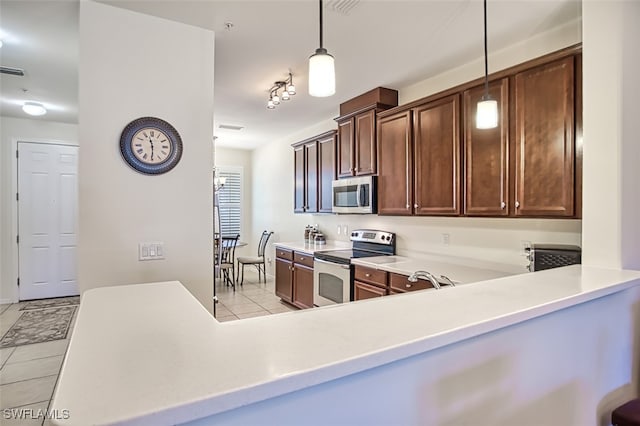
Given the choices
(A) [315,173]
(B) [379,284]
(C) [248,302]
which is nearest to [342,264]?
(B) [379,284]

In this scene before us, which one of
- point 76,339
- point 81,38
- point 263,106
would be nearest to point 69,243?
point 263,106

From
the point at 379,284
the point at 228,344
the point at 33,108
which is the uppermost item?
the point at 33,108

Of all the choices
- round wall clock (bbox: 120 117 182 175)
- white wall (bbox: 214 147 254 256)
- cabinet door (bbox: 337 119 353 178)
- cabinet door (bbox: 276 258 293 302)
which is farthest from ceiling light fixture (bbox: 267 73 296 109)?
white wall (bbox: 214 147 254 256)

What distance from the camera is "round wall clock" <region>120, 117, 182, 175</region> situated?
2.23 m

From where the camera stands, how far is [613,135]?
1800 millimetres

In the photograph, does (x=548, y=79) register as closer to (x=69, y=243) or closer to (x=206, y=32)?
(x=206, y=32)

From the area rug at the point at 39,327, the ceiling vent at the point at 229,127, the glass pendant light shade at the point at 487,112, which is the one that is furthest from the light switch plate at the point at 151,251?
the ceiling vent at the point at 229,127

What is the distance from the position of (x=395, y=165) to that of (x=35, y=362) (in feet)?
12.5

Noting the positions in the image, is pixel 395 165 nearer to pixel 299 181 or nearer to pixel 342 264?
pixel 342 264

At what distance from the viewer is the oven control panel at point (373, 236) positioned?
3.86 m

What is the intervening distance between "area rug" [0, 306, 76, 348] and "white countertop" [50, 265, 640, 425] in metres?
3.29

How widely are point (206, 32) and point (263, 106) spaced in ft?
6.41

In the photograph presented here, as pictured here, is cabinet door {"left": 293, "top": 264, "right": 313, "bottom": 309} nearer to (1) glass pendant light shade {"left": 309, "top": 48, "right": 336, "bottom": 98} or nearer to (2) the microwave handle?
(2) the microwave handle

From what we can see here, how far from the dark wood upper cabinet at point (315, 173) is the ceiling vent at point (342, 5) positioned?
2.21 metres
